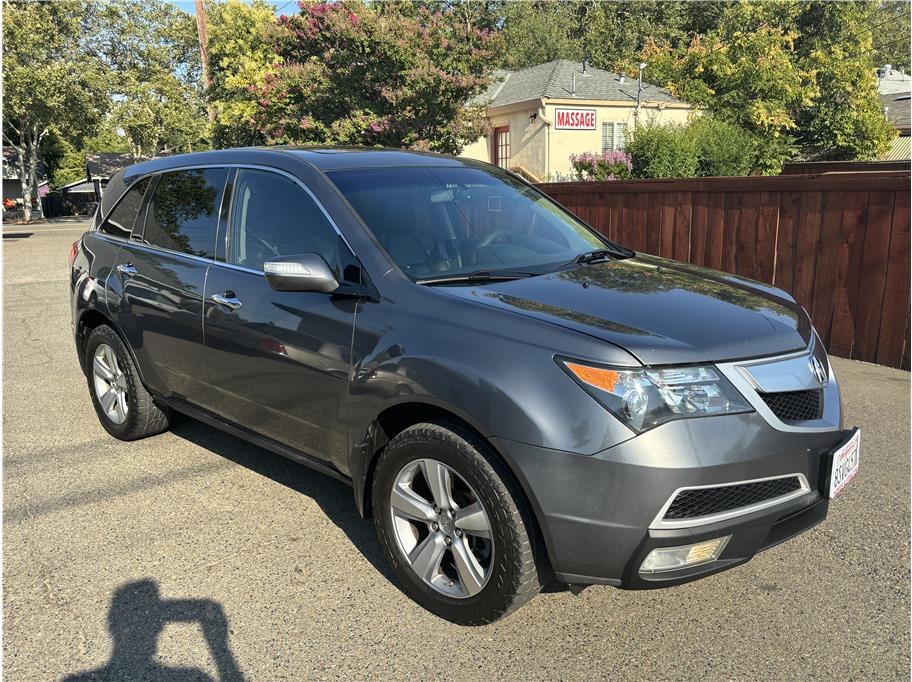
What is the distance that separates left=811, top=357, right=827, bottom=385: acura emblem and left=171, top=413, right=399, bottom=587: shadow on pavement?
6.19 ft

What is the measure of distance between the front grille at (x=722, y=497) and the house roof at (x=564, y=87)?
26789mm

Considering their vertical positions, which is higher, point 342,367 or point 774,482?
point 342,367

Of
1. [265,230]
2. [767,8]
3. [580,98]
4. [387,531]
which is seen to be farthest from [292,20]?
[767,8]

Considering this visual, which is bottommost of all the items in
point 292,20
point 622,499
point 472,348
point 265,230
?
point 622,499

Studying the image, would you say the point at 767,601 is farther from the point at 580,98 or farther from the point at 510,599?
the point at 580,98

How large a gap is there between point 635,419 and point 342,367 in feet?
4.15

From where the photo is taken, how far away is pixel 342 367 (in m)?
3.12

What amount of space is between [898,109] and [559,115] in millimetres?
27736

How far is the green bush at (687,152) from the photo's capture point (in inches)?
808

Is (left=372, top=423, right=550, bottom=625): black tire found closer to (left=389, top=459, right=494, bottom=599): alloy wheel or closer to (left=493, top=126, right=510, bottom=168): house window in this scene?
(left=389, top=459, right=494, bottom=599): alloy wheel

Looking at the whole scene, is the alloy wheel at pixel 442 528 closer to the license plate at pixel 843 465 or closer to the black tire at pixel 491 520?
the black tire at pixel 491 520

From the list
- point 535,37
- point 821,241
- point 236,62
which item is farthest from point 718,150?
point 535,37

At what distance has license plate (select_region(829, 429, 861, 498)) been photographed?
268 centimetres

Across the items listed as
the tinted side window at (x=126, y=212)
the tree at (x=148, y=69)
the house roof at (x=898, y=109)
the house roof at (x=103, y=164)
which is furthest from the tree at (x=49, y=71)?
the house roof at (x=898, y=109)
